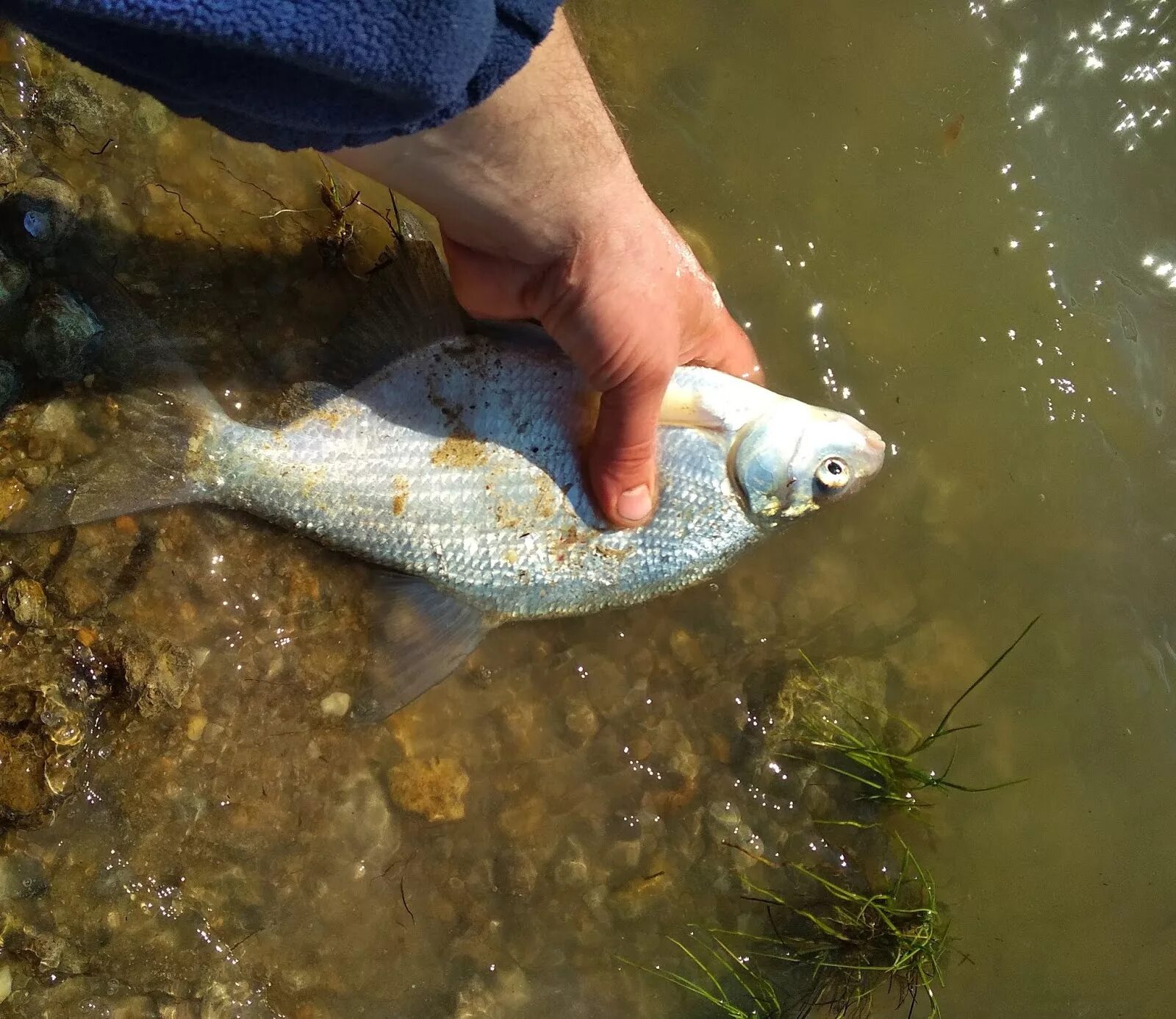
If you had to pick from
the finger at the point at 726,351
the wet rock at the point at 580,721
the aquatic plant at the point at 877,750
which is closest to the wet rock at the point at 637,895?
the wet rock at the point at 580,721

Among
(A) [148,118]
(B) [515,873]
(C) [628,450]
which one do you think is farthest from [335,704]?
(A) [148,118]

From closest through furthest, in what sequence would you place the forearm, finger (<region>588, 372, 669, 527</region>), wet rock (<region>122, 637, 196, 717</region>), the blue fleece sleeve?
the blue fleece sleeve < the forearm < finger (<region>588, 372, 669, 527</region>) < wet rock (<region>122, 637, 196, 717</region>)

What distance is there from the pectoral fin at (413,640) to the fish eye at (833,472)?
118 centimetres

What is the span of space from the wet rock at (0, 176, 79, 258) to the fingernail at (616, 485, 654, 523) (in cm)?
196

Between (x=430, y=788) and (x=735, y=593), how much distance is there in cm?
126

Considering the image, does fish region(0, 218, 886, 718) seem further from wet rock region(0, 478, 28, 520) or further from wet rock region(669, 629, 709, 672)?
wet rock region(669, 629, 709, 672)

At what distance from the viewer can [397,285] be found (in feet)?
8.84

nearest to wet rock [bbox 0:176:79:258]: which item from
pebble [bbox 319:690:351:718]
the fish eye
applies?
pebble [bbox 319:690:351:718]

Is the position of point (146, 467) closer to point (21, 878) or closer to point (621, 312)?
point (21, 878)

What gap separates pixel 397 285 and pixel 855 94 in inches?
73.2

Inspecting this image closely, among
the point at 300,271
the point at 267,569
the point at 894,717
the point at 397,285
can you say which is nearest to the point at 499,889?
the point at 267,569

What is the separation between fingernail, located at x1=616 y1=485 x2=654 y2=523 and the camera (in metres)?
2.59

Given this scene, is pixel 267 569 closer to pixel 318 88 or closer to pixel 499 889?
pixel 499 889

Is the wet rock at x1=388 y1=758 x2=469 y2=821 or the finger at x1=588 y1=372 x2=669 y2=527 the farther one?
the wet rock at x1=388 y1=758 x2=469 y2=821
